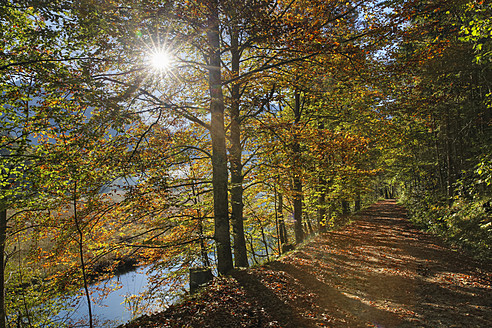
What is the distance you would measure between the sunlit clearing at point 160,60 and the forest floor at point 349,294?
A: 20.8ft

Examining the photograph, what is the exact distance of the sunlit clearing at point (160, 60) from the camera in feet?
21.5

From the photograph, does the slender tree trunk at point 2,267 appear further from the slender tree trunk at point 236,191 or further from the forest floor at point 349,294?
the slender tree trunk at point 236,191

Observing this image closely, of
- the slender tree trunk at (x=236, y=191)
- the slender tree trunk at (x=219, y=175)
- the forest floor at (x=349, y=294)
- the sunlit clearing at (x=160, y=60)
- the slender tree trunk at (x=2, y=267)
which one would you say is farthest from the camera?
the slender tree trunk at (x=236, y=191)

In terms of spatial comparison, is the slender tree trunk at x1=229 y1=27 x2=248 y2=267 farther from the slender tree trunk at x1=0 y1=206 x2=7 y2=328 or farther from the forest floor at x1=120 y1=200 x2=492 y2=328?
the slender tree trunk at x1=0 y1=206 x2=7 y2=328

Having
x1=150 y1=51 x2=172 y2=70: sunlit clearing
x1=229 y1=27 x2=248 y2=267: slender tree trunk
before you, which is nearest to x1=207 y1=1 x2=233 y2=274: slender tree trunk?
x1=150 y1=51 x2=172 y2=70: sunlit clearing

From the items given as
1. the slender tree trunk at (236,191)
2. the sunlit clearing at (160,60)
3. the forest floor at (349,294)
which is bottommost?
the forest floor at (349,294)

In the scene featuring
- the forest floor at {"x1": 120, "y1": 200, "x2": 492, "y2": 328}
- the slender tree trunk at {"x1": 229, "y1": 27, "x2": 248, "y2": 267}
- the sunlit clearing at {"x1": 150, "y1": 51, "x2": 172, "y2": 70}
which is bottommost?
the forest floor at {"x1": 120, "y1": 200, "x2": 492, "y2": 328}

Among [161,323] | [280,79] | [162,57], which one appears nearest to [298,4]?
[280,79]

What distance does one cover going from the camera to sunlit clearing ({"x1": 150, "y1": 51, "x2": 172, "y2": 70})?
21.5 ft

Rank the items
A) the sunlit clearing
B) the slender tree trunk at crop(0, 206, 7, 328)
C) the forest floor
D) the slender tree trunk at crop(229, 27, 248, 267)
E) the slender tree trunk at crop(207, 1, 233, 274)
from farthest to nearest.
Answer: the slender tree trunk at crop(229, 27, 248, 267)
the slender tree trunk at crop(207, 1, 233, 274)
the slender tree trunk at crop(0, 206, 7, 328)
the sunlit clearing
the forest floor

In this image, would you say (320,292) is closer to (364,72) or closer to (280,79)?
(364,72)

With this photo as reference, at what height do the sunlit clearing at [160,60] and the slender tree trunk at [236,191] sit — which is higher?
the sunlit clearing at [160,60]

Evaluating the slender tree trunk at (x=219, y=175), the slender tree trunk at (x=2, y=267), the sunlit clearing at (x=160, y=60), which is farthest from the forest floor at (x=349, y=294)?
the sunlit clearing at (x=160, y=60)

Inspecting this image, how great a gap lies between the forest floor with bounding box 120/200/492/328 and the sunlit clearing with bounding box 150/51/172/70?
633 centimetres
